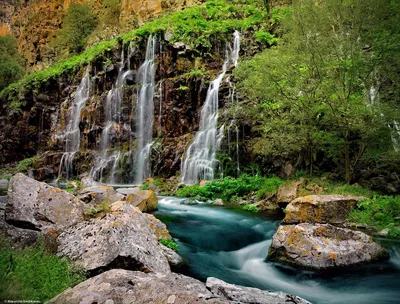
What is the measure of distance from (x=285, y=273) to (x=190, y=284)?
9.66 ft

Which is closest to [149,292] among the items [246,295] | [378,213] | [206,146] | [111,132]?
[246,295]

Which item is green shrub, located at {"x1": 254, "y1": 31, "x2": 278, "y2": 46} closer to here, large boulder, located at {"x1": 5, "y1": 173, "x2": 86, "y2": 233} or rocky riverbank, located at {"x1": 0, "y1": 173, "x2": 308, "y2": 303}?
rocky riverbank, located at {"x1": 0, "y1": 173, "x2": 308, "y2": 303}

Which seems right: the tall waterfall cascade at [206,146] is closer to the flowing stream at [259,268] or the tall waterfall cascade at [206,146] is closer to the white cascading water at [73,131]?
the flowing stream at [259,268]

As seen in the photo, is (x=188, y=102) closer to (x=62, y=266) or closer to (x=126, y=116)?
(x=126, y=116)

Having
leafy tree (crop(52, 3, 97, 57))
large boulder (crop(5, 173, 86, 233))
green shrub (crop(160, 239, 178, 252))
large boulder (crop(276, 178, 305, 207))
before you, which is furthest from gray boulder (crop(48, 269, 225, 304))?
leafy tree (crop(52, 3, 97, 57))

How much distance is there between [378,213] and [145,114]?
1704cm

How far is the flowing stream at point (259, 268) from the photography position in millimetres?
4695

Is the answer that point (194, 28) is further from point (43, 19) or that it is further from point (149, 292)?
point (43, 19)

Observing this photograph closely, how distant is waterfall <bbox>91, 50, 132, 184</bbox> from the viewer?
21.2m

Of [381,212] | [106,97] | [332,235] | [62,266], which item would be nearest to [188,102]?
[106,97]

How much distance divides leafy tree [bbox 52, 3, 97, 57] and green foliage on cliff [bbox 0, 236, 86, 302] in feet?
127

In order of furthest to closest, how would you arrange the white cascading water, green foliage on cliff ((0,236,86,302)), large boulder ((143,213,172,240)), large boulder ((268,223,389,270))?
the white cascading water
large boulder ((143,213,172,240))
large boulder ((268,223,389,270))
green foliage on cliff ((0,236,86,302))

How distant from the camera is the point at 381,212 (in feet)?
27.7

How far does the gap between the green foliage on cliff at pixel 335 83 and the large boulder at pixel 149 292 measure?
8492 mm
